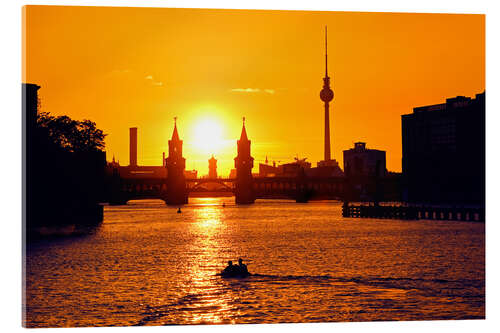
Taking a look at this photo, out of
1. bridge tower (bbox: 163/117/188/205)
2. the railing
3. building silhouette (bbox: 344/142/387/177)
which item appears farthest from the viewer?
bridge tower (bbox: 163/117/188/205)

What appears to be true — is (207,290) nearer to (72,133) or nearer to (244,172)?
(72,133)

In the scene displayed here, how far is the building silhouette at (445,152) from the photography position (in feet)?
231

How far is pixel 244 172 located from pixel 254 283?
13696 centimetres

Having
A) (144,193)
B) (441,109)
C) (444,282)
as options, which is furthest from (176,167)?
(444,282)

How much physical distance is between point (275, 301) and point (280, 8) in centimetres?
1065

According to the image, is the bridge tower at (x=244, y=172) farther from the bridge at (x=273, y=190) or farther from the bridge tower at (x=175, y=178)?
the bridge tower at (x=175, y=178)

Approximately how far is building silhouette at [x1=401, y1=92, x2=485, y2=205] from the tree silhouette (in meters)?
36.6

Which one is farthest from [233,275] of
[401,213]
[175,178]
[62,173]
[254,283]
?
[175,178]

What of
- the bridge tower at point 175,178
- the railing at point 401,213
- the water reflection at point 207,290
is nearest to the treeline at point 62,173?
the water reflection at point 207,290

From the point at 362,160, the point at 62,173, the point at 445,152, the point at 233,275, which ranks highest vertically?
the point at 362,160

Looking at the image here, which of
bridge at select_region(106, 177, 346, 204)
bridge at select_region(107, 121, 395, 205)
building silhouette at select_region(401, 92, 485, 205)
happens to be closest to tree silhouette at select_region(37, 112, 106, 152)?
building silhouette at select_region(401, 92, 485, 205)

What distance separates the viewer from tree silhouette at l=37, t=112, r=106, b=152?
51500mm

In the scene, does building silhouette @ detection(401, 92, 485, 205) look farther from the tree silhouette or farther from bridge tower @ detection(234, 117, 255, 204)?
bridge tower @ detection(234, 117, 255, 204)

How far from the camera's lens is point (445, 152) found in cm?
7731
